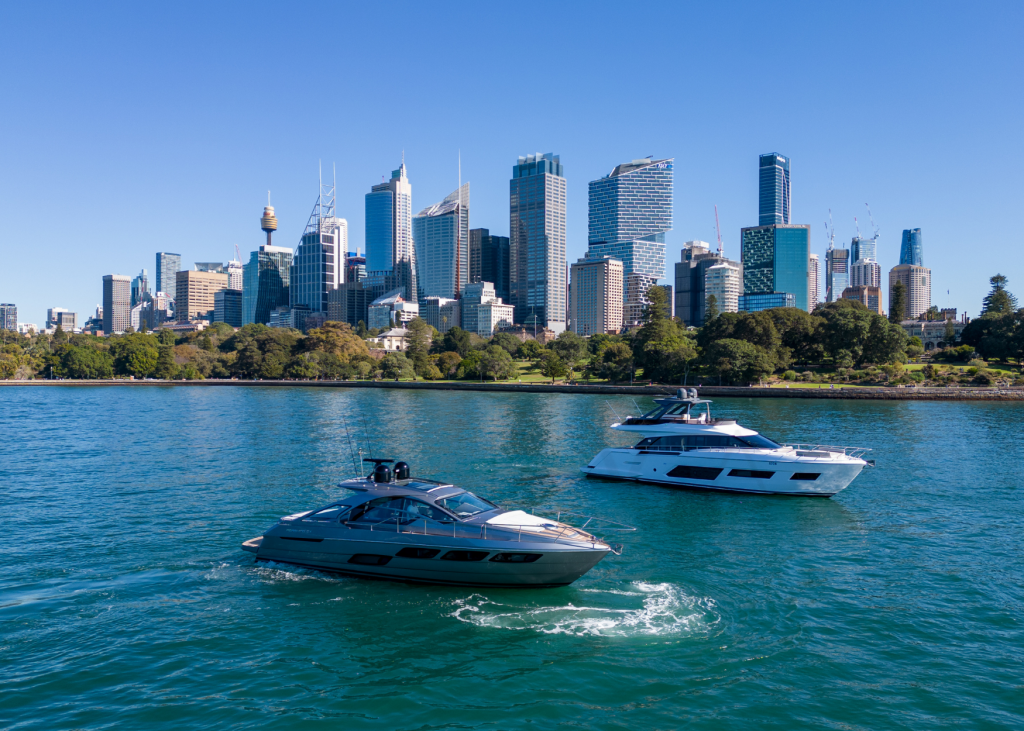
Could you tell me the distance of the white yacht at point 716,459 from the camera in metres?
32.9

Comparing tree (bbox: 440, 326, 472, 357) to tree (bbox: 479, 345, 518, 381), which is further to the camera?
tree (bbox: 440, 326, 472, 357)

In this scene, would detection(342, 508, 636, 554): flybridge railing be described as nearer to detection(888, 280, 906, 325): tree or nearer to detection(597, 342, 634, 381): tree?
detection(597, 342, 634, 381): tree

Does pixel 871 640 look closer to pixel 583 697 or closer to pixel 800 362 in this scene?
pixel 583 697

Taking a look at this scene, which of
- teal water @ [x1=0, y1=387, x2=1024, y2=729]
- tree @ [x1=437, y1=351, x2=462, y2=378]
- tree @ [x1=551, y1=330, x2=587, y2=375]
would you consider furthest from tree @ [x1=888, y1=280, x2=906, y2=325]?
teal water @ [x1=0, y1=387, x2=1024, y2=729]

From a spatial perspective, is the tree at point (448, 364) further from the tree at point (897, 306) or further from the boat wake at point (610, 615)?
the boat wake at point (610, 615)

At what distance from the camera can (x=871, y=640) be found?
1653 centimetres

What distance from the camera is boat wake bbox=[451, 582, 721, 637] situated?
16.9 m

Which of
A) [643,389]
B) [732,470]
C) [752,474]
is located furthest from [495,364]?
[752,474]

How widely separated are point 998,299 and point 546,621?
170100 millimetres

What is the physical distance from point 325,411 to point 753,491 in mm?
63702

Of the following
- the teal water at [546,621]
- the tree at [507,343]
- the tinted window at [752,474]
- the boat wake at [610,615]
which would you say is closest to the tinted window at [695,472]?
the tinted window at [752,474]

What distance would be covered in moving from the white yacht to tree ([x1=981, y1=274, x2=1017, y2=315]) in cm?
13536

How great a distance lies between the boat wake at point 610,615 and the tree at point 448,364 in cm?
14098

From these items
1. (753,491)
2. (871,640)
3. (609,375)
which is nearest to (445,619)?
(871,640)
